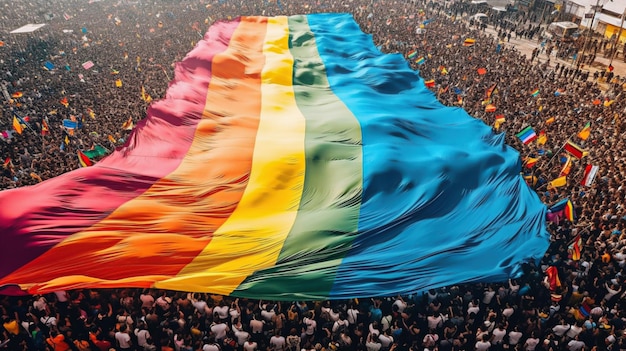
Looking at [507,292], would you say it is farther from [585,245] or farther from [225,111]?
[225,111]

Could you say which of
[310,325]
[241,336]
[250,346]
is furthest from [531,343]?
[241,336]

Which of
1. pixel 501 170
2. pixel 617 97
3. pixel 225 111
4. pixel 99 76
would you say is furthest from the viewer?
pixel 99 76

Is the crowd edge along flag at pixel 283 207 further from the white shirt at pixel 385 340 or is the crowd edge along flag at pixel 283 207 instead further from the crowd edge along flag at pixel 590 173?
the crowd edge along flag at pixel 590 173

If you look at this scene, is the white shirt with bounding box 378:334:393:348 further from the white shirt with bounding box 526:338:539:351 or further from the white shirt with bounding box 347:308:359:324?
the white shirt with bounding box 526:338:539:351

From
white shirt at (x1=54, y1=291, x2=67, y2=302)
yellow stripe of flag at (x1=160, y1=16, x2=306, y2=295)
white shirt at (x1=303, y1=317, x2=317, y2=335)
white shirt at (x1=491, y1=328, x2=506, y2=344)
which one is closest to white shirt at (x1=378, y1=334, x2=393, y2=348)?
white shirt at (x1=303, y1=317, x2=317, y2=335)

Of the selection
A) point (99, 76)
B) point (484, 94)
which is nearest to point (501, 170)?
point (484, 94)

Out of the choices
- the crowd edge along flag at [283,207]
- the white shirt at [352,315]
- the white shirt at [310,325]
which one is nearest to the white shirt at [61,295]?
the crowd edge along flag at [283,207]
